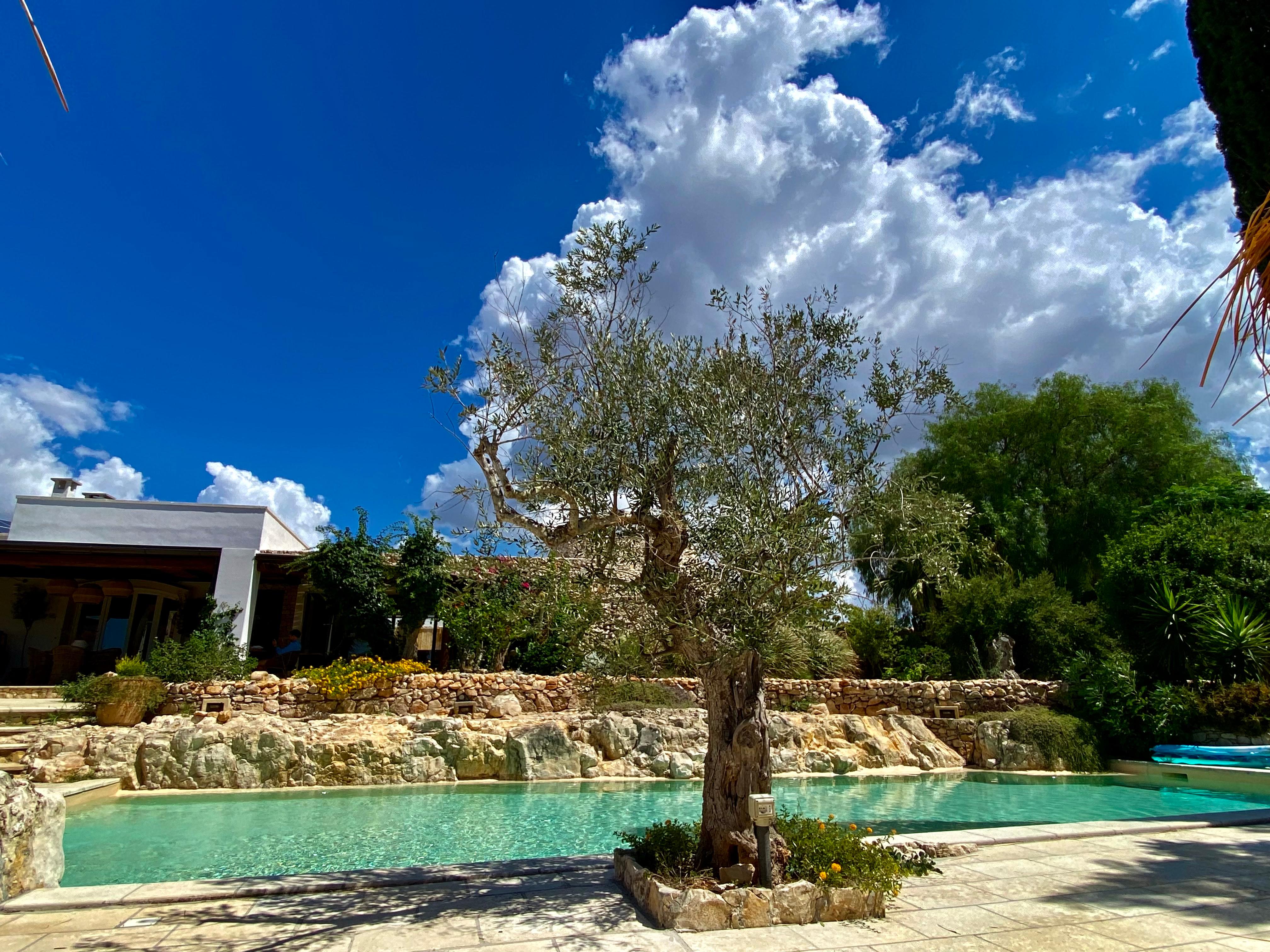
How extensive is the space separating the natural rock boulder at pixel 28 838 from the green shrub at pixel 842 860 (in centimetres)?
571

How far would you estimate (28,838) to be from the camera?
19.0 feet

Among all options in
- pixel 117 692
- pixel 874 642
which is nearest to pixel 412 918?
pixel 117 692

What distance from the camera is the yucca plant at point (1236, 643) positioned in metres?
15.0

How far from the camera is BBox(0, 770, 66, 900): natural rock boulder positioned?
5566 mm

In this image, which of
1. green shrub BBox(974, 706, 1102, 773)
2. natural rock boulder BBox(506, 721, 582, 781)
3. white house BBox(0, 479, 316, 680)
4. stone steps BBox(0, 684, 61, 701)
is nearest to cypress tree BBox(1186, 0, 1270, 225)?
green shrub BBox(974, 706, 1102, 773)

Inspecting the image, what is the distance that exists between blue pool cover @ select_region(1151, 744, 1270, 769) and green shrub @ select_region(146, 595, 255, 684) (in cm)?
1880

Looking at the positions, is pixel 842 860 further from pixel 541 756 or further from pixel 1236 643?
pixel 1236 643

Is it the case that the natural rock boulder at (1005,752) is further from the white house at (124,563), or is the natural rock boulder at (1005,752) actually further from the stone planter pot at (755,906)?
the white house at (124,563)

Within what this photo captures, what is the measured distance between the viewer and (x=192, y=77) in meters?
11.3

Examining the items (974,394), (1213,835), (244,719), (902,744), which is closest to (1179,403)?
(974,394)

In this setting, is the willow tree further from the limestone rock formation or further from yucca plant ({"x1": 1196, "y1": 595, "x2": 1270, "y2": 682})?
yucca plant ({"x1": 1196, "y1": 595, "x2": 1270, "y2": 682})

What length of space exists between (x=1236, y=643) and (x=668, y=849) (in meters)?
14.7

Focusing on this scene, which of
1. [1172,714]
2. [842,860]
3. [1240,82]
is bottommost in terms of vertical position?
[842,860]

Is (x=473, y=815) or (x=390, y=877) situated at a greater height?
(x=390, y=877)
